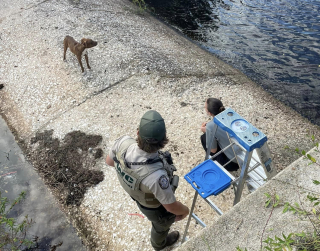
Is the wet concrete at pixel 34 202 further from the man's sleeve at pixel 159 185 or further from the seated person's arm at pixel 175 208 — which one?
the man's sleeve at pixel 159 185

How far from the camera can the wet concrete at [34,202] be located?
4.18 meters

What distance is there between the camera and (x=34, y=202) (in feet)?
15.4

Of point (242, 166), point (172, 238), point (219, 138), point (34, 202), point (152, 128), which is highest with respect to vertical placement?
point (152, 128)

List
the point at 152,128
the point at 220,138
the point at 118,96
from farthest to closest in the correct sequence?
the point at 118,96, the point at 220,138, the point at 152,128

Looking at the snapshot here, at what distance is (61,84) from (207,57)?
4.99 m

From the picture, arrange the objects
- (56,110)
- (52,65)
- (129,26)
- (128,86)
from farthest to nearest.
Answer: (129,26) < (52,65) < (128,86) < (56,110)

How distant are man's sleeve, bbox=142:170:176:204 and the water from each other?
604 centimetres

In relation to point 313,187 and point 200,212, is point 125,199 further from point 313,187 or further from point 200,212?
point 313,187

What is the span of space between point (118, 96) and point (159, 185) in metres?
4.63

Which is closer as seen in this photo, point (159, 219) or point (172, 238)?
point (159, 219)

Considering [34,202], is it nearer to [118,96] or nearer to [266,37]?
[118,96]

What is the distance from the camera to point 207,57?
352 inches

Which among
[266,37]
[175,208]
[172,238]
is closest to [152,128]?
[175,208]

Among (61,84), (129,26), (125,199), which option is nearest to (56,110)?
(61,84)
